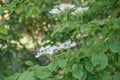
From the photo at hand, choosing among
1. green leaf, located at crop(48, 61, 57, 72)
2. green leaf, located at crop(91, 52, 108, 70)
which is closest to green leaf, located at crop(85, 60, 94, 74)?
green leaf, located at crop(91, 52, 108, 70)

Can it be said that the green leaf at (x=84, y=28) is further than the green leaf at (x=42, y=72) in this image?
Yes

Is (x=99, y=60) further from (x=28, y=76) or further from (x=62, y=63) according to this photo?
(x=28, y=76)

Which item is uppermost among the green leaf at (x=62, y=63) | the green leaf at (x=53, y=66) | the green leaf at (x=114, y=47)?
the green leaf at (x=114, y=47)

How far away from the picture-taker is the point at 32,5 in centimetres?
170

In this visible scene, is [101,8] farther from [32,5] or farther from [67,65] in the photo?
[67,65]

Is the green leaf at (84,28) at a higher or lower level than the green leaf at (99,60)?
higher

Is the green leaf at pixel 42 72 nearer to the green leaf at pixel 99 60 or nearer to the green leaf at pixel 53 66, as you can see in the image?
the green leaf at pixel 53 66

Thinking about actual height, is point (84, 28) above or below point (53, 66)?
above

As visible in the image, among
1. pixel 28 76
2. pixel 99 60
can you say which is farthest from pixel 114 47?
pixel 28 76

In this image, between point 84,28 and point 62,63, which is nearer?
point 62,63

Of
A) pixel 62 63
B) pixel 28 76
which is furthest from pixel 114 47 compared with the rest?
pixel 28 76

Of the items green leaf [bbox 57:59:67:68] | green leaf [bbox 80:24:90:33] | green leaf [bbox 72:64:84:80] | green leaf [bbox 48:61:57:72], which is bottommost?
green leaf [bbox 72:64:84:80]

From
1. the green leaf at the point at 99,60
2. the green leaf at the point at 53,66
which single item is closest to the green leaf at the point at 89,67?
the green leaf at the point at 99,60

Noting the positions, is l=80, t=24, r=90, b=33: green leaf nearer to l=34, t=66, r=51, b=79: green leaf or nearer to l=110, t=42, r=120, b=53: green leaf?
l=110, t=42, r=120, b=53: green leaf
